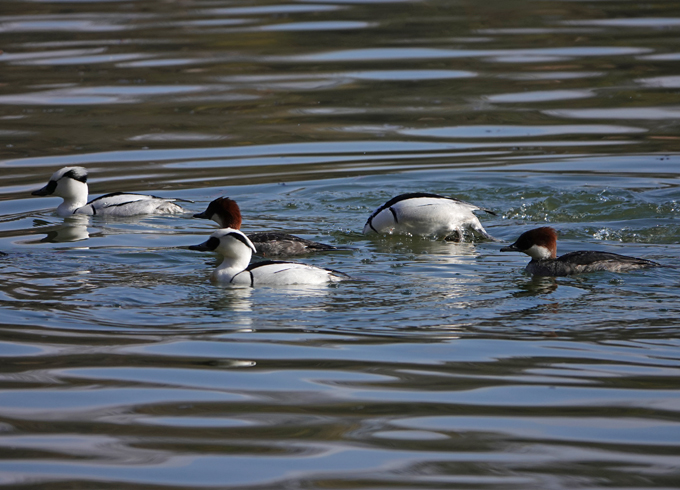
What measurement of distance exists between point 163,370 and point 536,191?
6.69m

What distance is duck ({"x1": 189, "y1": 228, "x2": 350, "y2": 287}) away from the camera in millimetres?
8602

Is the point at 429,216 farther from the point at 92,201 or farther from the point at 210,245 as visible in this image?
the point at 92,201

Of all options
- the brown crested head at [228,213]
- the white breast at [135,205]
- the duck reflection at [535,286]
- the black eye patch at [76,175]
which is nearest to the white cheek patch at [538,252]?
the duck reflection at [535,286]

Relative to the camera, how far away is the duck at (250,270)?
8.60 meters

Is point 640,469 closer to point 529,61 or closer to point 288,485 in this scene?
point 288,485

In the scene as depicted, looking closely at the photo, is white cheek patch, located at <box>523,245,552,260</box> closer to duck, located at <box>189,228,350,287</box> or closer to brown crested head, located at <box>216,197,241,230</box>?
duck, located at <box>189,228,350,287</box>

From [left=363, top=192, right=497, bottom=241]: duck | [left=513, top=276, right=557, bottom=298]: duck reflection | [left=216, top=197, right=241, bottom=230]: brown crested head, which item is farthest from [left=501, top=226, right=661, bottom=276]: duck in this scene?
[left=216, top=197, right=241, bottom=230]: brown crested head

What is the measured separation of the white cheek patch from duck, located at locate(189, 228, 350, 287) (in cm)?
177

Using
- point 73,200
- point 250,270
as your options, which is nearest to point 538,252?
point 250,270

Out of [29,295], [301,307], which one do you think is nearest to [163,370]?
[301,307]

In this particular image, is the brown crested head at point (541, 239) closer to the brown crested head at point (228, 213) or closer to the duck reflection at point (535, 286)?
the duck reflection at point (535, 286)

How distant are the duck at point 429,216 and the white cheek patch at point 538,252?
1.29m

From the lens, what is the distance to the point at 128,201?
1166cm

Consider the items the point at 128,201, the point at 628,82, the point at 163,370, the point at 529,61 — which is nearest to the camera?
the point at 163,370
